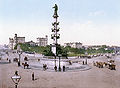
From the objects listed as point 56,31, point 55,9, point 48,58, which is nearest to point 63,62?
point 48,58

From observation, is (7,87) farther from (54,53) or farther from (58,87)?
(54,53)

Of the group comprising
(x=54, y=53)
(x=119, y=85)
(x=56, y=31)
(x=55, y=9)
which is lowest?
(x=119, y=85)

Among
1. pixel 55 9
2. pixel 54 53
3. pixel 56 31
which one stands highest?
pixel 55 9

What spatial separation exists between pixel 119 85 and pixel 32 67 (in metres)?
19.1

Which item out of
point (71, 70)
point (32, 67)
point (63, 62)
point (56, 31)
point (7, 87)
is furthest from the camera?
point (56, 31)

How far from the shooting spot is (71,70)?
1412 inches

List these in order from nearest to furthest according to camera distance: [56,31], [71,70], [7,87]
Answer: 1. [7,87]
2. [71,70]
3. [56,31]

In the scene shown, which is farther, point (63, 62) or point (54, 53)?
point (54, 53)

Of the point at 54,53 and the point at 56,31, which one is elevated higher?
the point at 56,31

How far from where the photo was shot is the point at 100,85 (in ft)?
76.1

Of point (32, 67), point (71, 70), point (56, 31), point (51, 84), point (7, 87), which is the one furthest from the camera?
point (56, 31)

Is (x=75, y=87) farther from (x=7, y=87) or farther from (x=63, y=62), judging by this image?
(x=63, y=62)

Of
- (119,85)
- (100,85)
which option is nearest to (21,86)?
(100,85)

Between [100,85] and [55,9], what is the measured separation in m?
29.1
